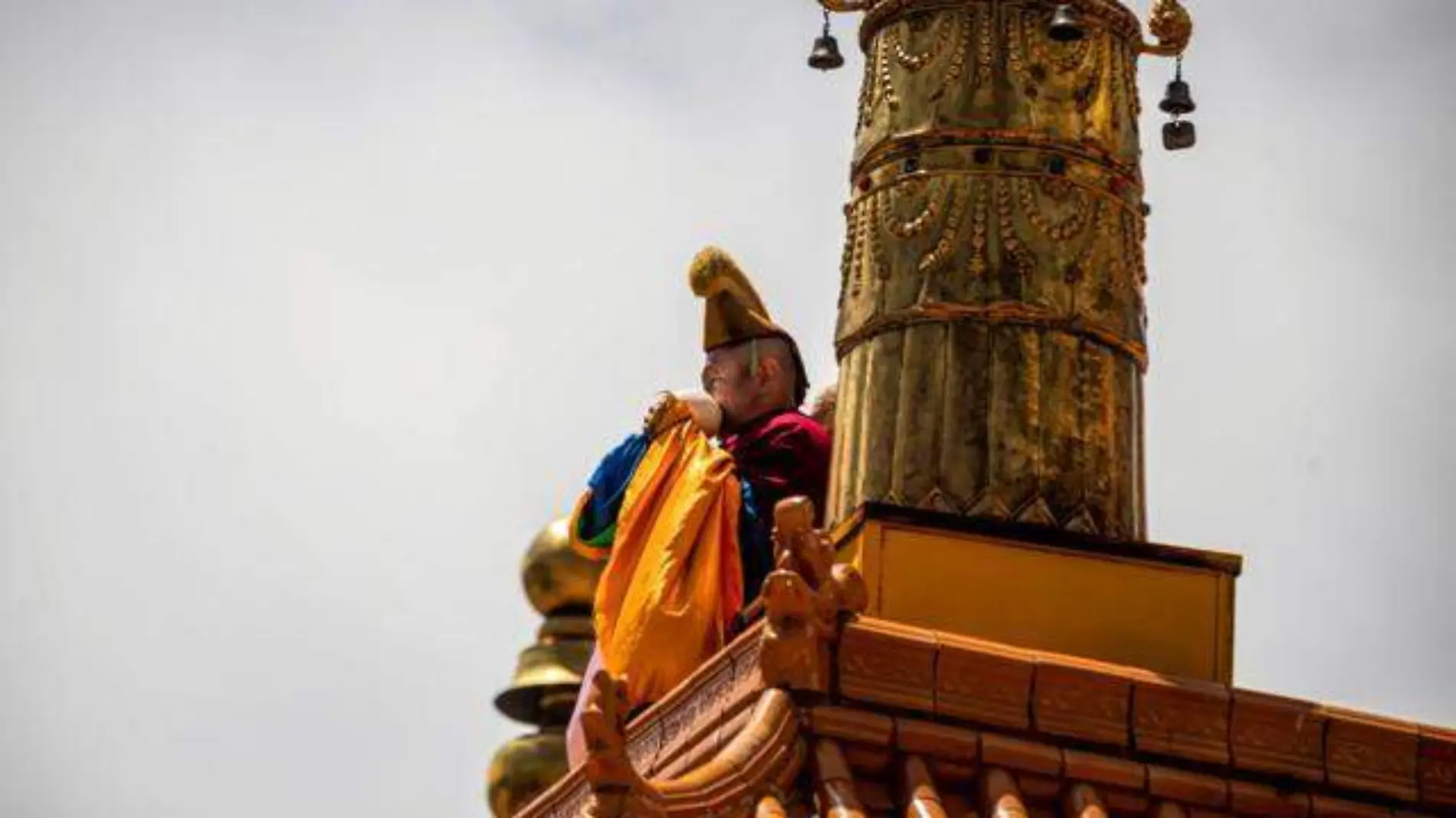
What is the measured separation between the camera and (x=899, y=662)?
13.6 metres

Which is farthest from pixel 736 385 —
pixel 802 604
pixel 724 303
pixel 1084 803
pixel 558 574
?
pixel 558 574

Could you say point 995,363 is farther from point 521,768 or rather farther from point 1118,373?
point 521,768

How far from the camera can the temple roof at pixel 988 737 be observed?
13.3 m

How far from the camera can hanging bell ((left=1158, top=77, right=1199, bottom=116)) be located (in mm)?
15633

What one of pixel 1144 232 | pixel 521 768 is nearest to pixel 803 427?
pixel 1144 232

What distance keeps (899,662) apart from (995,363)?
5.49ft

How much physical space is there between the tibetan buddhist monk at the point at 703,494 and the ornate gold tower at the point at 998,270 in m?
0.28

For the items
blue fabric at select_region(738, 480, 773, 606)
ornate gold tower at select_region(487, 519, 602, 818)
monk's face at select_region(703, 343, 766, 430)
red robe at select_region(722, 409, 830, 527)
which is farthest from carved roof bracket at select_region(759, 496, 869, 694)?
ornate gold tower at select_region(487, 519, 602, 818)

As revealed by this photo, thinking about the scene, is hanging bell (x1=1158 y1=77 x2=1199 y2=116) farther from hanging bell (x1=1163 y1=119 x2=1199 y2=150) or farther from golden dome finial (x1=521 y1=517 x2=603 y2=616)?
golden dome finial (x1=521 y1=517 x2=603 y2=616)

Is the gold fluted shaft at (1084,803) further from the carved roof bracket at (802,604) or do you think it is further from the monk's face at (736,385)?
the monk's face at (736,385)

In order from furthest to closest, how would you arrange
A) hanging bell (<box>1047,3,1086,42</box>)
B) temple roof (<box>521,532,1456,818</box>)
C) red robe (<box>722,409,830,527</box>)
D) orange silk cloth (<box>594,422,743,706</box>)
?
red robe (<box>722,409,830,527</box>) → hanging bell (<box>1047,3,1086,42</box>) → orange silk cloth (<box>594,422,743,706</box>) → temple roof (<box>521,532,1456,818</box>)

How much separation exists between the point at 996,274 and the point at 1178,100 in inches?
41.0

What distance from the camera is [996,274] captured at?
49.5ft

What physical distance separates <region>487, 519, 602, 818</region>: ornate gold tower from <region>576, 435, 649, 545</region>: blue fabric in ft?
14.8
